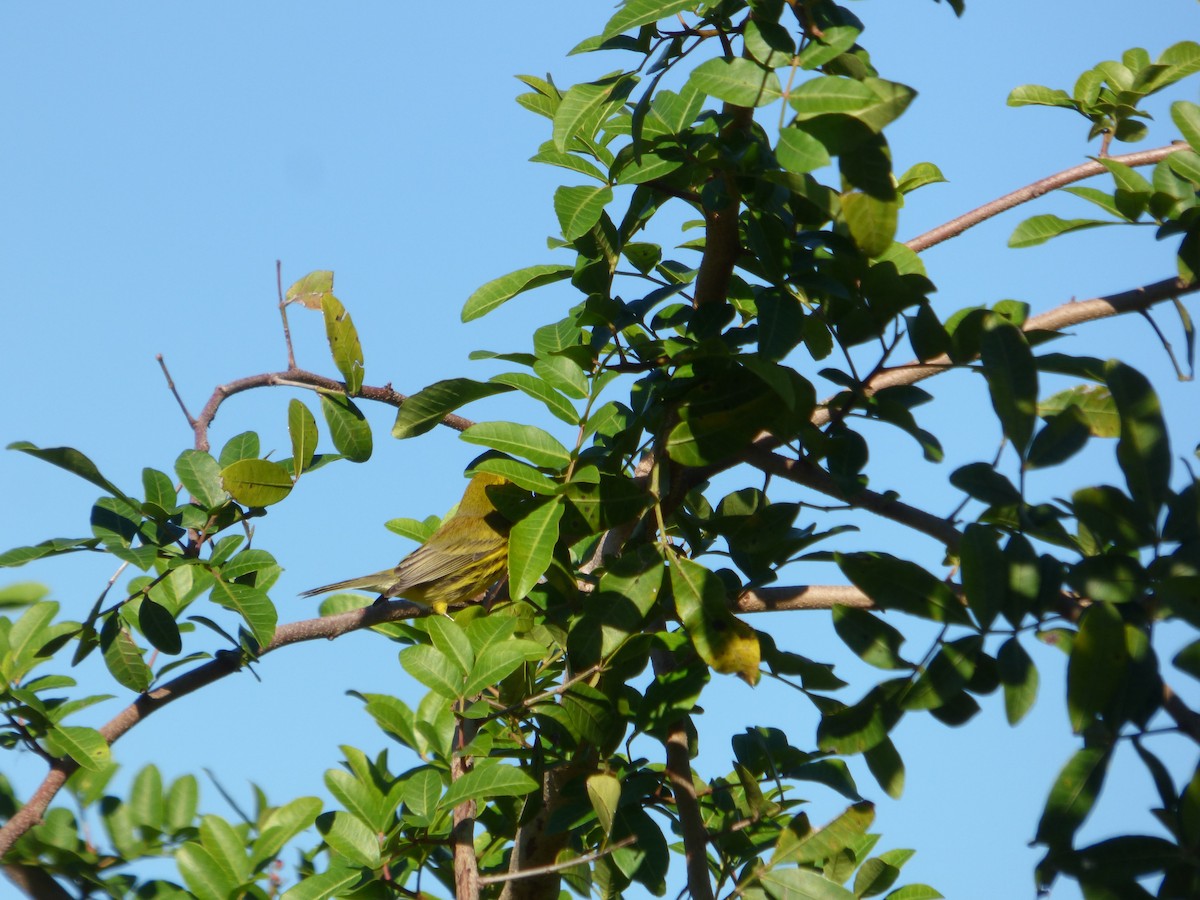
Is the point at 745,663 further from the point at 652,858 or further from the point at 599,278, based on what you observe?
the point at 599,278

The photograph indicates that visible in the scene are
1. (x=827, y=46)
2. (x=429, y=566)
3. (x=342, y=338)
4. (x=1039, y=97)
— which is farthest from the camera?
(x=429, y=566)

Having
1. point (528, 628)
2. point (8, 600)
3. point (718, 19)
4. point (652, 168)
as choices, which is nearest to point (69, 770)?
point (8, 600)

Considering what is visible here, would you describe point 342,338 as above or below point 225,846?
above

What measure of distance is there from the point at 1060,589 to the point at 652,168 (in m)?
1.09

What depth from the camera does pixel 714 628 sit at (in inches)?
80.6

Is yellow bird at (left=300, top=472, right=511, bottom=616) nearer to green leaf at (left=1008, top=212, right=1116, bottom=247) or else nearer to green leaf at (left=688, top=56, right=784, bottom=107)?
green leaf at (left=1008, top=212, right=1116, bottom=247)

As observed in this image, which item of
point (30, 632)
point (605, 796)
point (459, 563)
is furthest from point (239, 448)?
point (459, 563)

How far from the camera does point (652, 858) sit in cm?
230

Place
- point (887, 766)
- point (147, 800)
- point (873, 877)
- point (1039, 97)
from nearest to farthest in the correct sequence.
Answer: point (887, 766)
point (873, 877)
point (147, 800)
point (1039, 97)

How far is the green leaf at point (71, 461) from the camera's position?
6.83ft

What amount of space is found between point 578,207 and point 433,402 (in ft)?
1.64

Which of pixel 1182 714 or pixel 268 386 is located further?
pixel 268 386

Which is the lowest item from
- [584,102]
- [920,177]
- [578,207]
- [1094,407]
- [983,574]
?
[983,574]

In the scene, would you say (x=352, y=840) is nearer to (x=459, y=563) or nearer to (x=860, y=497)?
(x=860, y=497)
